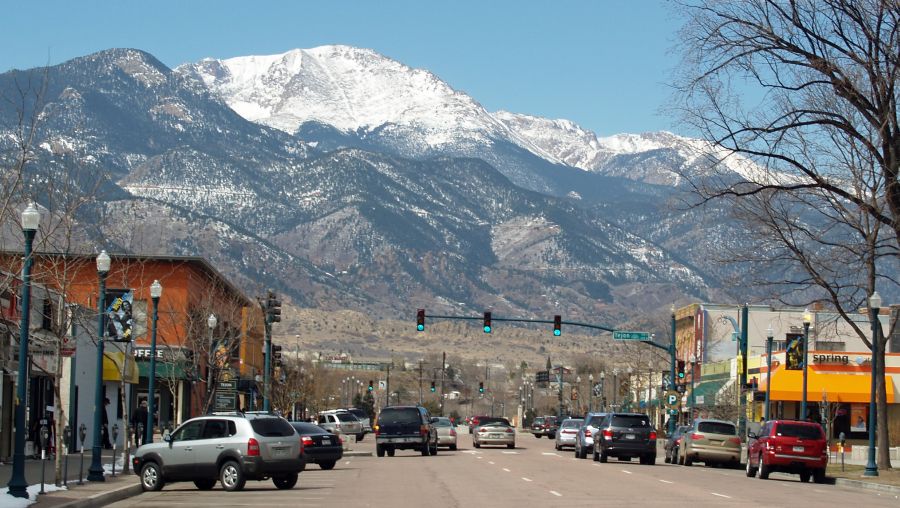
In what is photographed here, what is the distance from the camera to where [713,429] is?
49.8 m

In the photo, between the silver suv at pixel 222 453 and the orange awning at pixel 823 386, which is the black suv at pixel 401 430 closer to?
the silver suv at pixel 222 453

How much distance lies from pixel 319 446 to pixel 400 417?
10.7 metres

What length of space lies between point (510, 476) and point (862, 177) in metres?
14.4

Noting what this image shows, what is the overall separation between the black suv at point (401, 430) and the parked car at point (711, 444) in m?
10.3

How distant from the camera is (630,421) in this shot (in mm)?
48562

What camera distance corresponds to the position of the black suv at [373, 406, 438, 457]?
53062mm

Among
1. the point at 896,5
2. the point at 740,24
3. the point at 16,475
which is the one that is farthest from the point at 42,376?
the point at 896,5

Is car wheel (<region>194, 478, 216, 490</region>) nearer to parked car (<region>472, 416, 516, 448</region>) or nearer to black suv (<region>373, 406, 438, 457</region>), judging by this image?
black suv (<region>373, 406, 438, 457</region>)

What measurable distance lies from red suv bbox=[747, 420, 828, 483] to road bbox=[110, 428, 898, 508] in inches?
23.8

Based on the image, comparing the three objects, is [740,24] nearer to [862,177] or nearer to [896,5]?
[896,5]

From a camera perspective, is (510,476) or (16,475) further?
(510,476)

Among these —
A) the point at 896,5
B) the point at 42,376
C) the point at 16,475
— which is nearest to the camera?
the point at 16,475

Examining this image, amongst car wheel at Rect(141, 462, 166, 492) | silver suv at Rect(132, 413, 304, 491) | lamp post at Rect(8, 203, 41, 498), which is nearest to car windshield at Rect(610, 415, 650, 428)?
silver suv at Rect(132, 413, 304, 491)

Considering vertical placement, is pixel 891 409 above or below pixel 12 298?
below
